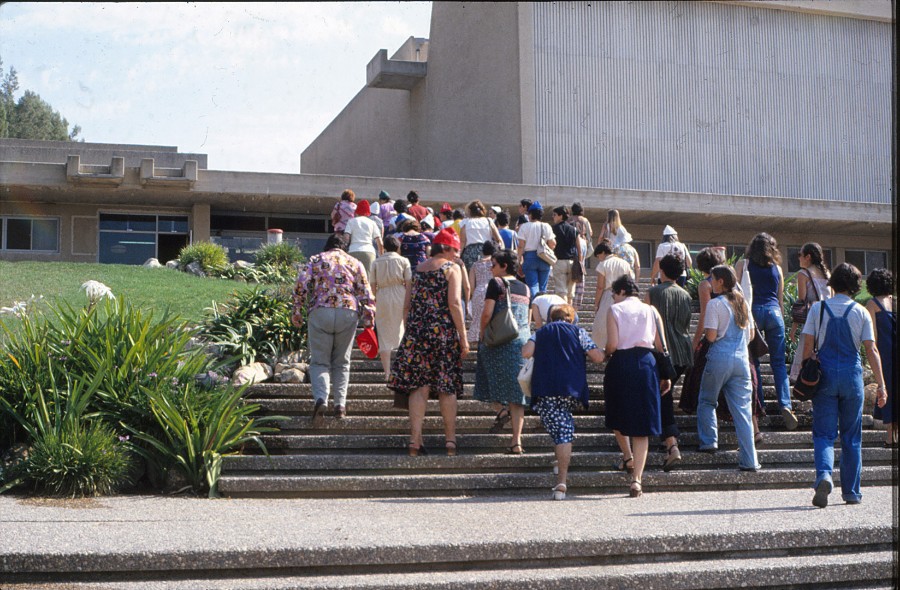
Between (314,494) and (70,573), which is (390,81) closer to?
(314,494)

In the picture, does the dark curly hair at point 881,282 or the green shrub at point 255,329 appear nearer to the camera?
the dark curly hair at point 881,282

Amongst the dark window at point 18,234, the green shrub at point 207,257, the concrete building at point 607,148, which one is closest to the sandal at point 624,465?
the green shrub at point 207,257

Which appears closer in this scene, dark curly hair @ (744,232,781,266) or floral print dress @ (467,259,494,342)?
dark curly hair @ (744,232,781,266)

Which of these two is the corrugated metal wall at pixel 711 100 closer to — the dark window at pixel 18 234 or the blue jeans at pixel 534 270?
the dark window at pixel 18 234

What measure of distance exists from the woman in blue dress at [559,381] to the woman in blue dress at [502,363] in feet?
2.18

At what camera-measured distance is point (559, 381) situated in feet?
25.1

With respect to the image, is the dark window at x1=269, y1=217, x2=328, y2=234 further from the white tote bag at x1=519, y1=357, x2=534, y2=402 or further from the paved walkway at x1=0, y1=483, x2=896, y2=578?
the paved walkway at x1=0, y1=483, x2=896, y2=578

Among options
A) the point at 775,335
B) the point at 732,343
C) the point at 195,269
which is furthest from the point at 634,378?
the point at 195,269

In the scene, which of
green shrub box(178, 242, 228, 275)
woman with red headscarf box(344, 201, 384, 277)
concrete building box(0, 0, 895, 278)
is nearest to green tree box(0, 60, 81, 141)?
concrete building box(0, 0, 895, 278)

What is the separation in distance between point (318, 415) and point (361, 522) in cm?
236

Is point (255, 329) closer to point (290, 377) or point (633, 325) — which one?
point (290, 377)

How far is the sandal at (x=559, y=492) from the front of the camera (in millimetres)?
7625

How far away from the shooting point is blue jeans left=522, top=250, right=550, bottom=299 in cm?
1236

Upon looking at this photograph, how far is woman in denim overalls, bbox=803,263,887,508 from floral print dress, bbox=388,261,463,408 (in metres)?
2.89
